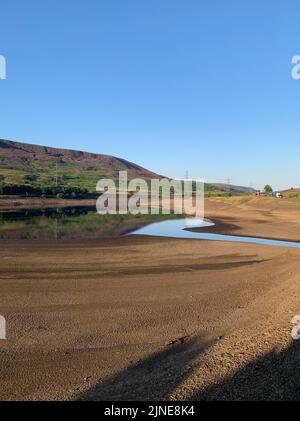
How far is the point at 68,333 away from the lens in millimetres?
9148

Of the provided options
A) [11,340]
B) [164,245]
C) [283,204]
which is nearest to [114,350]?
[11,340]

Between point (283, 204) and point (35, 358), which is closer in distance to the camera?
point (35, 358)

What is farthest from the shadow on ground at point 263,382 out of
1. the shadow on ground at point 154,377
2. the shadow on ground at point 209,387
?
the shadow on ground at point 154,377

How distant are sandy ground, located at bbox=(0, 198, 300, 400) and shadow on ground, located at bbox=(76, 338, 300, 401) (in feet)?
0.06

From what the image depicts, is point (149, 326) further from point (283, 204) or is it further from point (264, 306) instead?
point (283, 204)

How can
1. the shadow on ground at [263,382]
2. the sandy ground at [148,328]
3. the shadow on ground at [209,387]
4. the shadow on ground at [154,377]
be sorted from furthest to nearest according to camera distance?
1. the sandy ground at [148,328]
2. the shadow on ground at [154,377]
3. the shadow on ground at [209,387]
4. the shadow on ground at [263,382]

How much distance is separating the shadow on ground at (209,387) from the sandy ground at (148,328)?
0.02 metres

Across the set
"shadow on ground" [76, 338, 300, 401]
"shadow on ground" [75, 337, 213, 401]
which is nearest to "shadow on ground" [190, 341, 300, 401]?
"shadow on ground" [76, 338, 300, 401]

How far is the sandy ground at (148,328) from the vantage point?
644cm

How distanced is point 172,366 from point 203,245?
16.8m

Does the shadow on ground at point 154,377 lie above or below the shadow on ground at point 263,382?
below

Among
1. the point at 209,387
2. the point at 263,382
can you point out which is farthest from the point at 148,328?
the point at 263,382

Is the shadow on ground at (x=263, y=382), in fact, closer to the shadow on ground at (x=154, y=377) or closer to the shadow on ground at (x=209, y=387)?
the shadow on ground at (x=209, y=387)
